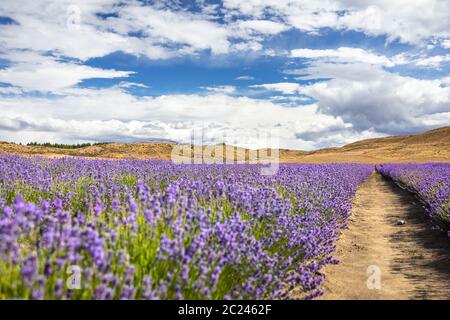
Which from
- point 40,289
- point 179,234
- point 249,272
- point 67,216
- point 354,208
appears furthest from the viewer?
point 354,208

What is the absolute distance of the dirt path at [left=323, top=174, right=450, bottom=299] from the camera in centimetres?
375

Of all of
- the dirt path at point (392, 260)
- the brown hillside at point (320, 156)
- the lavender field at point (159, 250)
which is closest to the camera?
the lavender field at point (159, 250)

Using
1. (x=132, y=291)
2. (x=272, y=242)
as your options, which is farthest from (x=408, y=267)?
(x=132, y=291)

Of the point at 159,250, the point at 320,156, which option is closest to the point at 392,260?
the point at 159,250

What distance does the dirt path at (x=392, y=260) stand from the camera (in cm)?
375

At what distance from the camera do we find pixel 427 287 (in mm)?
3885

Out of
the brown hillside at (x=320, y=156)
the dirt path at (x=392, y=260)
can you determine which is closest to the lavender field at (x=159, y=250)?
the dirt path at (x=392, y=260)

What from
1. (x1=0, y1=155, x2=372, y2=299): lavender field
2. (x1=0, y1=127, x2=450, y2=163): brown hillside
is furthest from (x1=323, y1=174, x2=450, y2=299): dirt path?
(x1=0, y1=127, x2=450, y2=163): brown hillside

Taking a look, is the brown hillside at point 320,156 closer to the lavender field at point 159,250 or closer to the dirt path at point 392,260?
the dirt path at point 392,260

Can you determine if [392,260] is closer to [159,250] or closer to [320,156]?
[159,250]

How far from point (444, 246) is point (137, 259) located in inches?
180

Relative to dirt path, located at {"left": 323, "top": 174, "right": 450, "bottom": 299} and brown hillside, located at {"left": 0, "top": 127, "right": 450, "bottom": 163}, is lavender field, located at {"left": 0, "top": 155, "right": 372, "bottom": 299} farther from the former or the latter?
brown hillside, located at {"left": 0, "top": 127, "right": 450, "bottom": 163}
